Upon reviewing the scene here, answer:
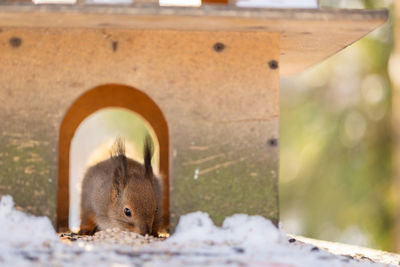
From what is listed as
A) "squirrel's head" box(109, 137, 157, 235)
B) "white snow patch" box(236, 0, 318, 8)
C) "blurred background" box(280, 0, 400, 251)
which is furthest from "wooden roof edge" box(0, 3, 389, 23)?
"blurred background" box(280, 0, 400, 251)

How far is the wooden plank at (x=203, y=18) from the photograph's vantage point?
357cm

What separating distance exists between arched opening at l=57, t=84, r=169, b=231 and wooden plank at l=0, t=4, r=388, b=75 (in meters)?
1.03

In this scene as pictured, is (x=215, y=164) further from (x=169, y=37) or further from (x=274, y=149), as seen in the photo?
(x=169, y=37)

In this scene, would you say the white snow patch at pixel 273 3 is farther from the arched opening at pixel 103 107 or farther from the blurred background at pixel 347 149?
the blurred background at pixel 347 149

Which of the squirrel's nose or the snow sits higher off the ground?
the snow

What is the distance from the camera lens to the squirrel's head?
4.75m

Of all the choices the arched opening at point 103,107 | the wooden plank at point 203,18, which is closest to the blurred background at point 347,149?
the arched opening at point 103,107

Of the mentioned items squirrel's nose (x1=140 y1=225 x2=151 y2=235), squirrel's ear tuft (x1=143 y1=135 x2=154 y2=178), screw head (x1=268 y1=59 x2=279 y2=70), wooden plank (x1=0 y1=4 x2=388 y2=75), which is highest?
wooden plank (x1=0 y1=4 x2=388 y2=75)

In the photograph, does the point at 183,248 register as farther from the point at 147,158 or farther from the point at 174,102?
the point at 147,158

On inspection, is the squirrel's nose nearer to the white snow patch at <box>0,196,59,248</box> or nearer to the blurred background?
the white snow patch at <box>0,196,59,248</box>

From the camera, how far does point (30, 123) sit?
13.1ft

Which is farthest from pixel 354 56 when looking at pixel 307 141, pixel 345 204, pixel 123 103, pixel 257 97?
pixel 257 97

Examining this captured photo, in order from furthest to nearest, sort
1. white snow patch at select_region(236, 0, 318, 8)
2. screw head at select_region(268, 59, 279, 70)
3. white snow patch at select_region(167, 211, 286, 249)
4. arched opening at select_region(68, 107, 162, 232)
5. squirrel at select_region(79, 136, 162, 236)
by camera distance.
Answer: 1. arched opening at select_region(68, 107, 162, 232)
2. squirrel at select_region(79, 136, 162, 236)
3. screw head at select_region(268, 59, 279, 70)
4. white snow patch at select_region(236, 0, 318, 8)
5. white snow patch at select_region(167, 211, 286, 249)

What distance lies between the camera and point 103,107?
5.43 meters
